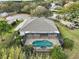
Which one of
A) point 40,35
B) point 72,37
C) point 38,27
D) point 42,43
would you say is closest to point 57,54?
point 42,43

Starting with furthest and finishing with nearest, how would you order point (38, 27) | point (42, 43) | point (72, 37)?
1. point (38, 27)
2. point (72, 37)
3. point (42, 43)

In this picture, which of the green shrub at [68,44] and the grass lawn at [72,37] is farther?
the green shrub at [68,44]

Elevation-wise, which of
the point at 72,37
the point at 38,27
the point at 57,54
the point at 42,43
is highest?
the point at 57,54

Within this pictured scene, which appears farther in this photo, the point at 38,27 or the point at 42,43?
the point at 38,27

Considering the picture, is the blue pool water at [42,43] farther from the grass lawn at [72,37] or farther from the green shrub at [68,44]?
the grass lawn at [72,37]

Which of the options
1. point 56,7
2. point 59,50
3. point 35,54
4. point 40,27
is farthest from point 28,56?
point 56,7

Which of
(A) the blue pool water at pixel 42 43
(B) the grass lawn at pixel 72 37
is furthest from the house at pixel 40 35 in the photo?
(B) the grass lawn at pixel 72 37

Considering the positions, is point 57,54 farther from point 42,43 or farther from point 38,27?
point 38,27

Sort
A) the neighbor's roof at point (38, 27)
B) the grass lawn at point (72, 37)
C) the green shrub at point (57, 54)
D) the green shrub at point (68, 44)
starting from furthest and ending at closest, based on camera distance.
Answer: the neighbor's roof at point (38, 27) < the green shrub at point (68, 44) < the grass lawn at point (72, 37) < the green shrub at point (57, 54)
